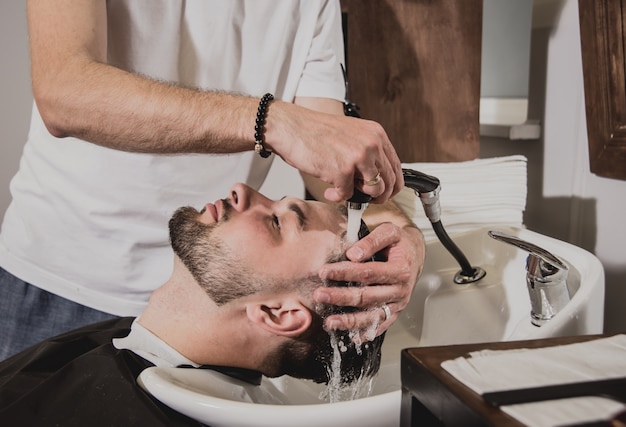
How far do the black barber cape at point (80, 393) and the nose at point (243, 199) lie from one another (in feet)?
1.29

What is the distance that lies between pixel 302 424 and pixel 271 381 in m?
0.51

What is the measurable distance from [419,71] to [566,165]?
53 centimetres

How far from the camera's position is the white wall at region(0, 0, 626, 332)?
1.43 metres

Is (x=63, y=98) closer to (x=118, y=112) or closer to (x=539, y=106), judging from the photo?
(x=118, y=112)

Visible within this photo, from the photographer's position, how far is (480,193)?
1.54 meters

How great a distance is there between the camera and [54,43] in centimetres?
108

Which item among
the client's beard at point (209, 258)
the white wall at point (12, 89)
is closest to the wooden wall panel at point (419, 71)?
the client's beard at point (209, 258)

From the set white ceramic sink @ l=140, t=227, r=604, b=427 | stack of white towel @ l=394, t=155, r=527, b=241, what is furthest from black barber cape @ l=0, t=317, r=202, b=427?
stack of white towel @ l=394, t=155, r=527, b=241

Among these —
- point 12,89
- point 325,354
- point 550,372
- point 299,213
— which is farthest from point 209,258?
point 12,89

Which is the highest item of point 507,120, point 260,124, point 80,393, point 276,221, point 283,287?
point 260,124

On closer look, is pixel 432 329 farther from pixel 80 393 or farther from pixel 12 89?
pixel 12 89

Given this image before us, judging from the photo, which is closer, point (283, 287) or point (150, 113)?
point (150, 113)

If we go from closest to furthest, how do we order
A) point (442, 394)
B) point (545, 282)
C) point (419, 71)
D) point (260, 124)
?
1. point (442, 394)
2. point (260, 124)
3. point (545, 282)
4. point (419, 71)

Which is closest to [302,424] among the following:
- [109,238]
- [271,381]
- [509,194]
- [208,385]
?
[208,385]
